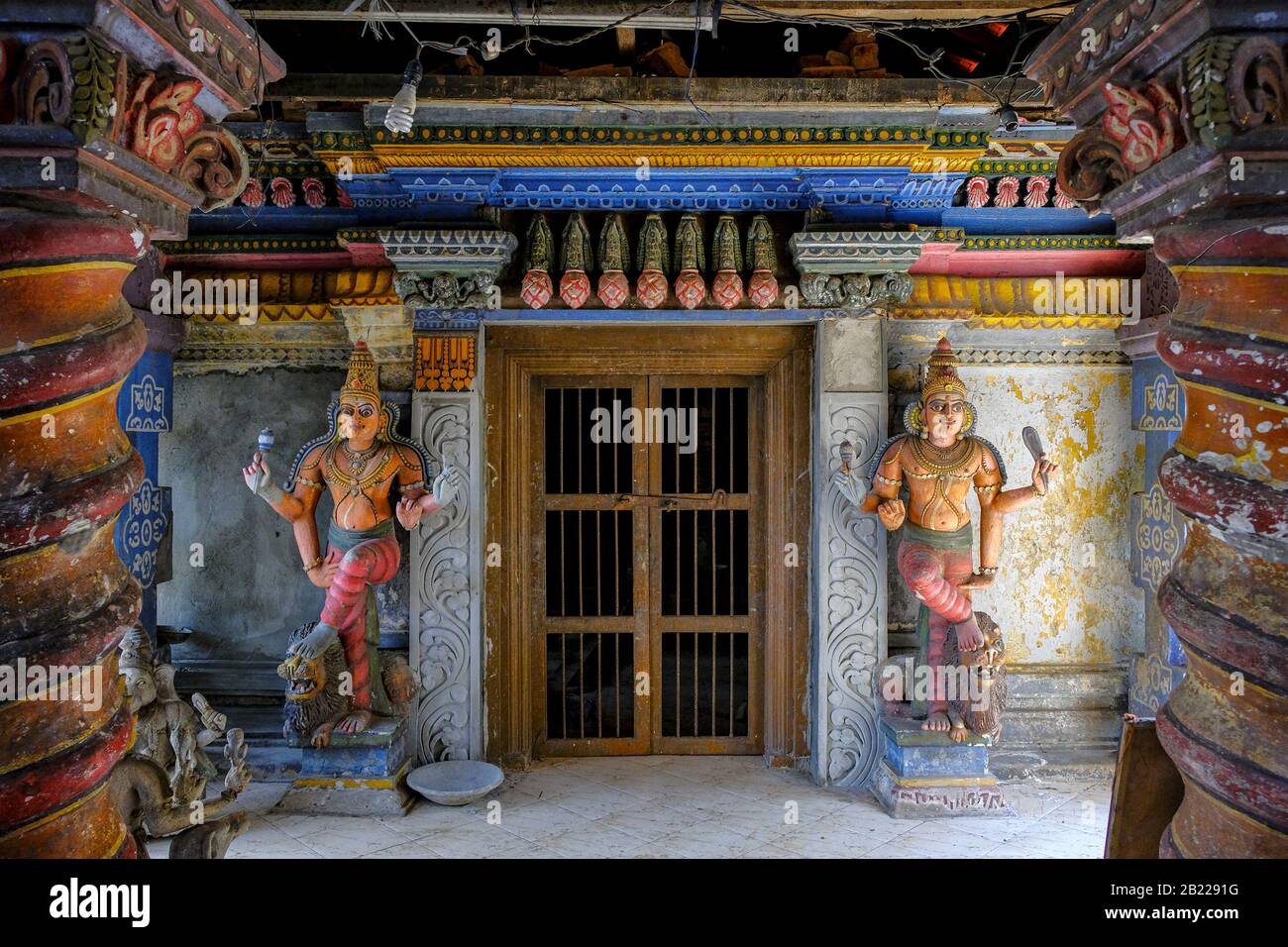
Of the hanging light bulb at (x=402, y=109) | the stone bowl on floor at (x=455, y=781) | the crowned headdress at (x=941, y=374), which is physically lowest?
the stone bowl on floor at (x=455, y=781)

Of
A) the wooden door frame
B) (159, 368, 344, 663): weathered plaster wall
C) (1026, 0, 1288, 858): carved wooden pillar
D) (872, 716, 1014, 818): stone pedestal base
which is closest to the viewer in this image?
(1026, 0, 1288, 858): carved wooden pillar

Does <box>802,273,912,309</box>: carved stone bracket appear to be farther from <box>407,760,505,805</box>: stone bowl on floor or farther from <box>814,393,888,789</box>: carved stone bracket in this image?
<box>407,760,505,805</box>: stone bowl on floor

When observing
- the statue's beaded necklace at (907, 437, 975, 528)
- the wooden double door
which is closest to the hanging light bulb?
the wooden double door

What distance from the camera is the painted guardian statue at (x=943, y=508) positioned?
468 cm

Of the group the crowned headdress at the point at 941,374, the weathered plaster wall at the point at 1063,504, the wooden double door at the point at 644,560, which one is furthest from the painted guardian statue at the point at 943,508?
the wooden double door at the point at 644,560

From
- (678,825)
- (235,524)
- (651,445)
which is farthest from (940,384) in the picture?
(235,524)

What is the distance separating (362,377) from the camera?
15.5 ft

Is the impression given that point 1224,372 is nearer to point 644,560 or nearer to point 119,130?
point 119,130

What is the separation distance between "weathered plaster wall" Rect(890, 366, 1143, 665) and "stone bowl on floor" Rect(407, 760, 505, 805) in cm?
302

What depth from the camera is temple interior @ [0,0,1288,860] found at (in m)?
4.46

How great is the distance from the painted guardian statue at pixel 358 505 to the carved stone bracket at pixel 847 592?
202 cm

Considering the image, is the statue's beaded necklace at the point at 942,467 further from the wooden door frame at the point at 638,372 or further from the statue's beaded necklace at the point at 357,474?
the statue's beaded necklace at the point at 357,474

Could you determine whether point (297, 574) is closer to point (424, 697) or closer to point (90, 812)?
point (424, 697)

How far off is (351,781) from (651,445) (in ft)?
7.95
